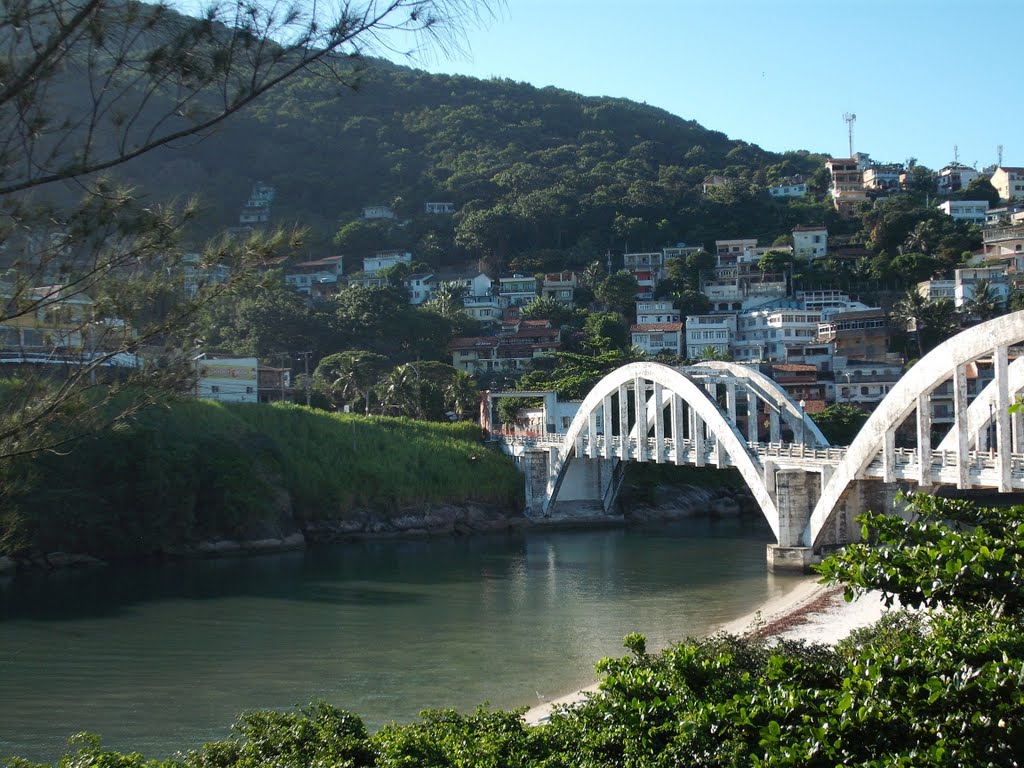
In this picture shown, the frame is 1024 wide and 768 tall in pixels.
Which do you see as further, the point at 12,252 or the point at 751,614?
the point at 751,614

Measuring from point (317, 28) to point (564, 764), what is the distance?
17.8 feet

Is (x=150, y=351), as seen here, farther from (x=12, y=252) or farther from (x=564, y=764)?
(x=564, y=764)

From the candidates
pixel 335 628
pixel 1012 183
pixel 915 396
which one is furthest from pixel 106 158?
pixel 1012 183

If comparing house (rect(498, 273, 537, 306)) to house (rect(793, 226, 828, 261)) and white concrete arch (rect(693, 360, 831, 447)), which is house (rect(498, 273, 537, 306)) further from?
white concrete arch (rect(693, 360, 831, 447))

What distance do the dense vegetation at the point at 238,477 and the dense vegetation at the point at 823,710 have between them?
Answer: 19581mm

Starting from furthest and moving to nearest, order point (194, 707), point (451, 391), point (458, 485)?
point (451, 391) → point (458, 485) → point (194, 707)

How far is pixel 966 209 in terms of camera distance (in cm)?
7194

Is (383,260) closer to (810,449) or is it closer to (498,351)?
(498,351)

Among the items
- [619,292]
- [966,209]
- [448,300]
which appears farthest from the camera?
[966,209]

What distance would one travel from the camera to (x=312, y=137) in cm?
9150

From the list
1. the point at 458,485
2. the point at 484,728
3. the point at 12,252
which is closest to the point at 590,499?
the point at 458,485

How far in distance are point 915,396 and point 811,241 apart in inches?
1901

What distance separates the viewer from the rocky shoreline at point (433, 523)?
1212 inches

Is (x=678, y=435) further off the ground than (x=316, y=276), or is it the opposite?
(x=316, y=276)
